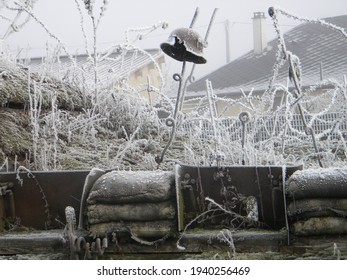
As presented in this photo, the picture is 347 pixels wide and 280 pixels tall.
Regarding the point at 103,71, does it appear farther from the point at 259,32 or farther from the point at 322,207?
the point at 322,207

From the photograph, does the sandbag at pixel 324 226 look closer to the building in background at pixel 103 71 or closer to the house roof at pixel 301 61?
the building in background at pixel 103 71

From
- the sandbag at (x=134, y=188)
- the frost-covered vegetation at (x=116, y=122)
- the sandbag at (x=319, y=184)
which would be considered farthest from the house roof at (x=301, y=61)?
the sandbag at (x=134, y=188)

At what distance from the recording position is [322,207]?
1.36 m

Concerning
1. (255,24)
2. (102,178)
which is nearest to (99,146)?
(102,178)

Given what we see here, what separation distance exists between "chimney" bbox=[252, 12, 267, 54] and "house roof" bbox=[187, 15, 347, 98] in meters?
0.04

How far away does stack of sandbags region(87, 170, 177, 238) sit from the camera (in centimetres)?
145

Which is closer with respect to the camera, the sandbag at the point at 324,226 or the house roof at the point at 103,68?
the sandbag at the point at 324,226

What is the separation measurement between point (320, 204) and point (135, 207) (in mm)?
478

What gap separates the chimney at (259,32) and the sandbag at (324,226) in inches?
74.2

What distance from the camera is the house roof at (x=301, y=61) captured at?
2.87 m

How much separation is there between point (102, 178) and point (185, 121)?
3.21 feet

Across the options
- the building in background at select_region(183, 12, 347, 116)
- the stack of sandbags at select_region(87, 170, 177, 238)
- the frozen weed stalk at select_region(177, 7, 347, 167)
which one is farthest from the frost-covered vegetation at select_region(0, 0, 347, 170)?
the stack of sandbags at select_region(87, 170, 177, 238)

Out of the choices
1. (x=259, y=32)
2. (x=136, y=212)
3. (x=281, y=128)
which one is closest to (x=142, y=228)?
(x=136, y=212)
